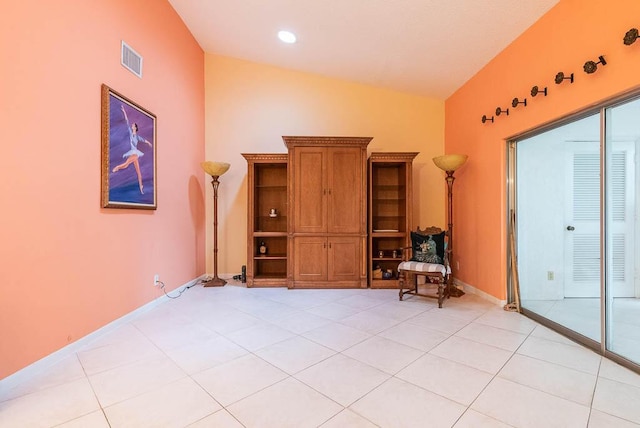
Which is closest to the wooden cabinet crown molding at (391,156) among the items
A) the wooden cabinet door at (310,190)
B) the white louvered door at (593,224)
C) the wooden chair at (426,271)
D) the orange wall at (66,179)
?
the wooden cabinet door at (310,190)

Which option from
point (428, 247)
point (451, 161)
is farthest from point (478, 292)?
point (451, 161)

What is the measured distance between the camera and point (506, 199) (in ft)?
11.0

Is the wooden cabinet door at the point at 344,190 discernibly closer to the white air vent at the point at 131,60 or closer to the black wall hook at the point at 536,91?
the black wall hook at the point at 536,91

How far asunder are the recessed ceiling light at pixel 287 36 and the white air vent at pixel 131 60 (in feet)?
5.78

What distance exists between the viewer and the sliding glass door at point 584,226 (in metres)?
2.24

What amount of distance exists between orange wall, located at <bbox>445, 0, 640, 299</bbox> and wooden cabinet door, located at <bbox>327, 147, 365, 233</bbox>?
1514 millimetres

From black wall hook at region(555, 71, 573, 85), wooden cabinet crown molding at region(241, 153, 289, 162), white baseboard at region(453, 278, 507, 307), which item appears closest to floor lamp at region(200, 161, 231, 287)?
wooden cabinet crown molding at region(241, 153, 289, 162)

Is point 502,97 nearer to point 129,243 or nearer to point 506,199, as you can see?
point 506,199

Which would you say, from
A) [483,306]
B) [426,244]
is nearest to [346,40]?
[426,244]

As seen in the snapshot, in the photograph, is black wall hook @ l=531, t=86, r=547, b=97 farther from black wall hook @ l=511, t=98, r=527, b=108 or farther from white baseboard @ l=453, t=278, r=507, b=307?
white baseboard @ l=453, t=278, r=507, b=307

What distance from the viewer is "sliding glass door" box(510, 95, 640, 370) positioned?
2.24 m

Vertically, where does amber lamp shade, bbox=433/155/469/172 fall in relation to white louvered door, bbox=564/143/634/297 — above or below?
above

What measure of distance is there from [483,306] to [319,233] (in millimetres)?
2240

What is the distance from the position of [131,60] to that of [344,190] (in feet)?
9.46
